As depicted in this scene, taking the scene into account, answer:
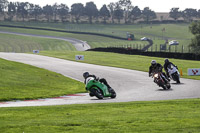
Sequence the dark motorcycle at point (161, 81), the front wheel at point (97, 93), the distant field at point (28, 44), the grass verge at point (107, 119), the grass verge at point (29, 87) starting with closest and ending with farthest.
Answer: the grass verge at point (107, 119) < the front wheel at point (97, 93) < the grass verge at point (29, 87) < the dark motorcycle at point (161, 81) < the distant field at point (28, 44)

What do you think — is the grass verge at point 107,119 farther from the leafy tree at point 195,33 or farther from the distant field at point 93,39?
the distant field at point 93,39

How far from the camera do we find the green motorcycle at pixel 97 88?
17.9 meters

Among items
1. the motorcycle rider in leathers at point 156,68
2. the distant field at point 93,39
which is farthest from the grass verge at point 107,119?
the distant field at point 93,39

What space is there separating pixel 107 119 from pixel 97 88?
7.27 meters

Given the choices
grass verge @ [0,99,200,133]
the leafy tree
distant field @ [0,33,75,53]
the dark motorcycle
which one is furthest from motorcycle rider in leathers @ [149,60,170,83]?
distant field @ [0,33,75,53]

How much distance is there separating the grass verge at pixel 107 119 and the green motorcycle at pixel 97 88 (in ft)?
11.4

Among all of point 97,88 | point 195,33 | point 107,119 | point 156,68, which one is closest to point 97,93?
point 97,88

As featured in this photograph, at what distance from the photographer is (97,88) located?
1822 centimetres

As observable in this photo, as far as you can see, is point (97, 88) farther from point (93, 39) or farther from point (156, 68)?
point (93, 39)

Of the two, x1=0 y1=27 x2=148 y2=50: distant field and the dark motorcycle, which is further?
x1=0 y1=27 x2=148 y2=50: distant field

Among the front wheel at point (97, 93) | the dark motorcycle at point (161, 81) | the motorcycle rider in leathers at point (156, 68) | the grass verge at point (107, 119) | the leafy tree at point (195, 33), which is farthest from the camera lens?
the leafy tree at point (195, 33)

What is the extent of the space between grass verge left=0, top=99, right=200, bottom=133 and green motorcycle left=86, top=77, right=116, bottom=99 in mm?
3488

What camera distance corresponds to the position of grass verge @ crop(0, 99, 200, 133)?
9.62 meters

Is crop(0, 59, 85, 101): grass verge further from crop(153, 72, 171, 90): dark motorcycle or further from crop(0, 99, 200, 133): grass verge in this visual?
crop(0, 99, 200, 133): grass verge
